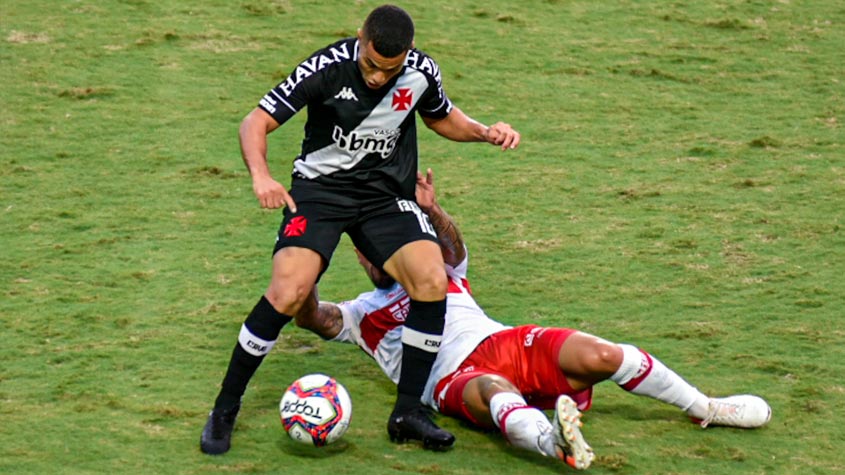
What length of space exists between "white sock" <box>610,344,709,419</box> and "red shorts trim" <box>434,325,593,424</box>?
9.7 inches

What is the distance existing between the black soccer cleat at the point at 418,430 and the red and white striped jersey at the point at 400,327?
0.41 m

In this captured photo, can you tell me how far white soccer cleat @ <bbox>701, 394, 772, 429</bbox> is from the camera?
18.2 ft

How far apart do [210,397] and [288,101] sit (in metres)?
1.40

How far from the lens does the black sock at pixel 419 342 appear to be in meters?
5.62

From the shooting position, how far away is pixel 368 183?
5.91m

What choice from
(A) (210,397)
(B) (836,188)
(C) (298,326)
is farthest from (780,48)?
(A) (210,397)

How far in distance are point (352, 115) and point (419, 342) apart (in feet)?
3.54

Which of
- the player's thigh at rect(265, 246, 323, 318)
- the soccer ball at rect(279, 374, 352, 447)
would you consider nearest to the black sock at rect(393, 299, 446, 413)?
the soccer ball at rect(279, 374, 352, 447)

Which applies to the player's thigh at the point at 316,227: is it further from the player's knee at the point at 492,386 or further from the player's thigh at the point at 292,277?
the player's knee at the point at 492,386

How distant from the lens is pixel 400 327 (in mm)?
6176

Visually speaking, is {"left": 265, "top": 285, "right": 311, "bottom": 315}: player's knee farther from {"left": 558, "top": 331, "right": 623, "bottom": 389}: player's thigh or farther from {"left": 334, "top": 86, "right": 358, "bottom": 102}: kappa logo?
{"left": 558, "top": 331, "right": 623, "bottom": 389}: player's thigh

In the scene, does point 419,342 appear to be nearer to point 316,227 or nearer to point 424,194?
point 316,227

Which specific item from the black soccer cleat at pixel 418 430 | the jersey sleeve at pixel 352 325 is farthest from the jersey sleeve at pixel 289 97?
the black soccer cleat at pixel 418 430

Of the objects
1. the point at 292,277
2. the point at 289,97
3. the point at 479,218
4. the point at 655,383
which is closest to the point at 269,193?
the point at 292,277
